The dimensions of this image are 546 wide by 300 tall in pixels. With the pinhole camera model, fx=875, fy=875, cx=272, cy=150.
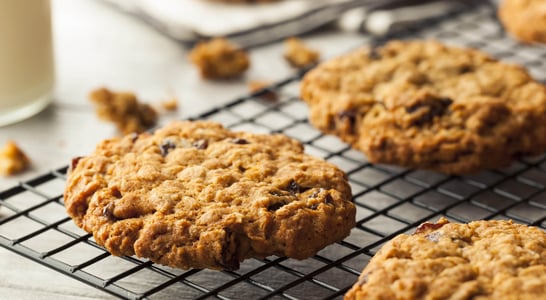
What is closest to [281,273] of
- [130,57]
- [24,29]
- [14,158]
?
[14,158]

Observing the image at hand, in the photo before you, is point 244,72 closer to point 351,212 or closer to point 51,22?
point 51,22

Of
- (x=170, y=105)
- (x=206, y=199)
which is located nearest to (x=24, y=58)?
(x=170, y=105)

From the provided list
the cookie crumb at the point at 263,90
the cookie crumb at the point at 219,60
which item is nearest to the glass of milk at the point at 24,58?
the cookie crumb at the point at 219,60

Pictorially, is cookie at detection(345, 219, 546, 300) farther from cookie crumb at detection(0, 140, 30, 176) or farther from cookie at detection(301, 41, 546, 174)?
cookie crumb at detection(0, 140, 30, 176)

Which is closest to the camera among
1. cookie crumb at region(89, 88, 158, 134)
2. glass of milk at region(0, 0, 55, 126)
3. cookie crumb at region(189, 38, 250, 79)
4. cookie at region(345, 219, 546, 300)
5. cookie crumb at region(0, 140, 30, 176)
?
cookie at region(345, 219, 546, 300)

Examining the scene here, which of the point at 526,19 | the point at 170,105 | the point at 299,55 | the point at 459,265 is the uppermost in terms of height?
the point at 526,19

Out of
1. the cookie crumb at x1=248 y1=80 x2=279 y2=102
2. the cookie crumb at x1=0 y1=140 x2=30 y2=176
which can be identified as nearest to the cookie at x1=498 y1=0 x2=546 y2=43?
the cookie crumb at x1=248 y1=80 x2=279 y2=102

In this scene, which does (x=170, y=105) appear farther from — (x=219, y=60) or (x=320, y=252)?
(x=320, y=252)
